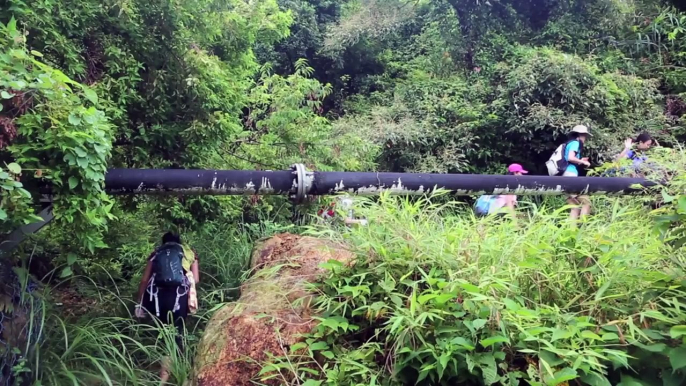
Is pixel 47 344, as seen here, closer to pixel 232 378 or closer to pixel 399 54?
pixel 232 378

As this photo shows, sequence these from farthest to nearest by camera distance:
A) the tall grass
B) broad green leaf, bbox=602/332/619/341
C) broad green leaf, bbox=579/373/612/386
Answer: the tall grass, broad green leaf, bbox=602/332/619/341, broad green leaf, bbox=579/373/612/386

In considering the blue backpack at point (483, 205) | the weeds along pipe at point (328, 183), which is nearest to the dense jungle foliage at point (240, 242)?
the weeds along pipe at point (328, 183)

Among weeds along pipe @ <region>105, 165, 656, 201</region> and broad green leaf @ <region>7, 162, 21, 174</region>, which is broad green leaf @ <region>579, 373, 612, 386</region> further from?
broad green leaf @ <region>7, 162, 21, 174</region>

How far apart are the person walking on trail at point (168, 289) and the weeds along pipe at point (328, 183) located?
3.33 feet

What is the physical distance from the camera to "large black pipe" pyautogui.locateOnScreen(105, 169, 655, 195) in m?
3.58

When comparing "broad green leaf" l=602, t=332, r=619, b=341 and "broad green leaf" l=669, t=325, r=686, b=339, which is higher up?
"broad green leaf" l=669, t=325, r=686, b=339

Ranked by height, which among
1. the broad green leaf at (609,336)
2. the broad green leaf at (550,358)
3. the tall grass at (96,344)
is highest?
the broad green leaf at (609,336)

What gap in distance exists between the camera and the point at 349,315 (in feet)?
9.19

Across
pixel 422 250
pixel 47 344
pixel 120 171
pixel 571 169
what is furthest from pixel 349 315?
pixel 571 169

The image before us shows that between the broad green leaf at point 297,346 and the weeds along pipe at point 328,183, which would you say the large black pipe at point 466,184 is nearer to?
the weeds along pipe at point 328,183

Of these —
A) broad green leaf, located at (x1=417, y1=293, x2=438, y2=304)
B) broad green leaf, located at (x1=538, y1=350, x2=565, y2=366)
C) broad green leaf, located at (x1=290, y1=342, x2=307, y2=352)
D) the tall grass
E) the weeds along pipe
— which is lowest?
the tall grass

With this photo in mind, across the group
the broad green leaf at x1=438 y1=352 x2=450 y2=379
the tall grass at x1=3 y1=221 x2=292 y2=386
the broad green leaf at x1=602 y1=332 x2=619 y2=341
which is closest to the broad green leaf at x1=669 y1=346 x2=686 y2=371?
the broad green leaf at x1=602 y1=332 x2=619 y2=341

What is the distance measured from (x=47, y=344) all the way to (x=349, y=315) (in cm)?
218

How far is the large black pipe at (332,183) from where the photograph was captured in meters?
3.58
